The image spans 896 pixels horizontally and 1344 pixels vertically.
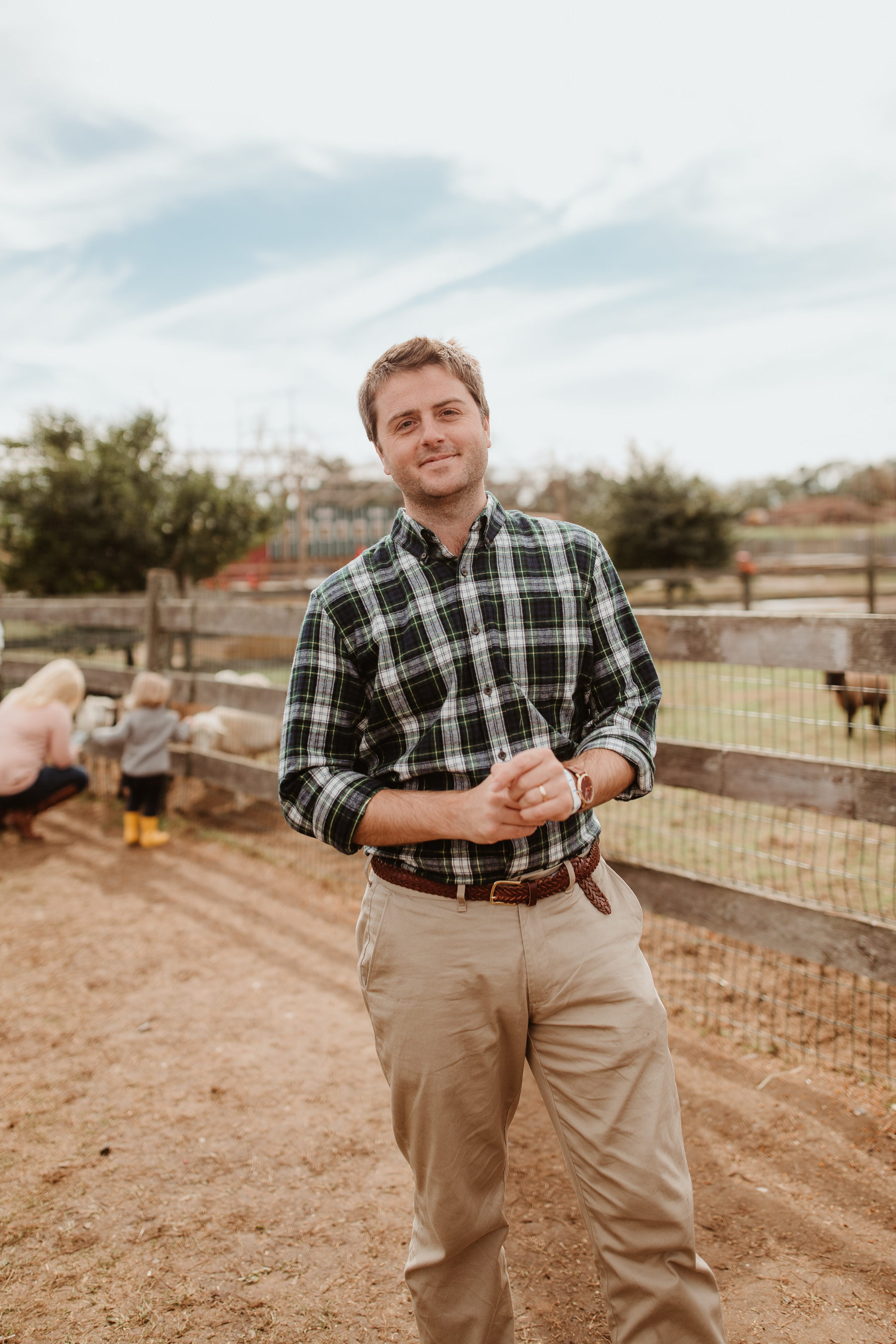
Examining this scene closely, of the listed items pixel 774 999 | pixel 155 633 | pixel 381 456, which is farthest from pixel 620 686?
pixel 155 633

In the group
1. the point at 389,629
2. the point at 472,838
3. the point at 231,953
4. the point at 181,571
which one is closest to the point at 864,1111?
the point at 472,838

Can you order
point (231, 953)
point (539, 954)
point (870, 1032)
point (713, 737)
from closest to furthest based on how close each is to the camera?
point (539, 954), point (870, 1032), point (231, 953), point (713, 737)

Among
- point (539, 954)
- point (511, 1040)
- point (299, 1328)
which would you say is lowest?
point (299, 1328)

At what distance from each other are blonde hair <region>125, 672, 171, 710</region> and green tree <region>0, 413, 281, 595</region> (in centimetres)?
683

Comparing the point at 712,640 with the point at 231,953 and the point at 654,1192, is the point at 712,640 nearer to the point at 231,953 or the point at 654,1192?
the point at 654,1192

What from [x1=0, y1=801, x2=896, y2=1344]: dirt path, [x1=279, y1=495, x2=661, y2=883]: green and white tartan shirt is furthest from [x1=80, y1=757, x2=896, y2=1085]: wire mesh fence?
[x1=279, y1=495, x2=661, y2=883]: green and white tartan shirt

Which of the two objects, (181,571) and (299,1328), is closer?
(299,1328)

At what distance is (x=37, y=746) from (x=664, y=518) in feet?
52.7

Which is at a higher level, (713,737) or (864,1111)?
(713,737)

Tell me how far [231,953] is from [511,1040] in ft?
9.03

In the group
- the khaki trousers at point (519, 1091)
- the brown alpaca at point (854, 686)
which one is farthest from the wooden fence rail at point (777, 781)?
the brown alpaca at point (854, 686)

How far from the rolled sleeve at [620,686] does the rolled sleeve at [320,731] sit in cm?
46

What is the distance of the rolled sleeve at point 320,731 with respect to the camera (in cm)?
162

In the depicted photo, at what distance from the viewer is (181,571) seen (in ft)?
43.9
